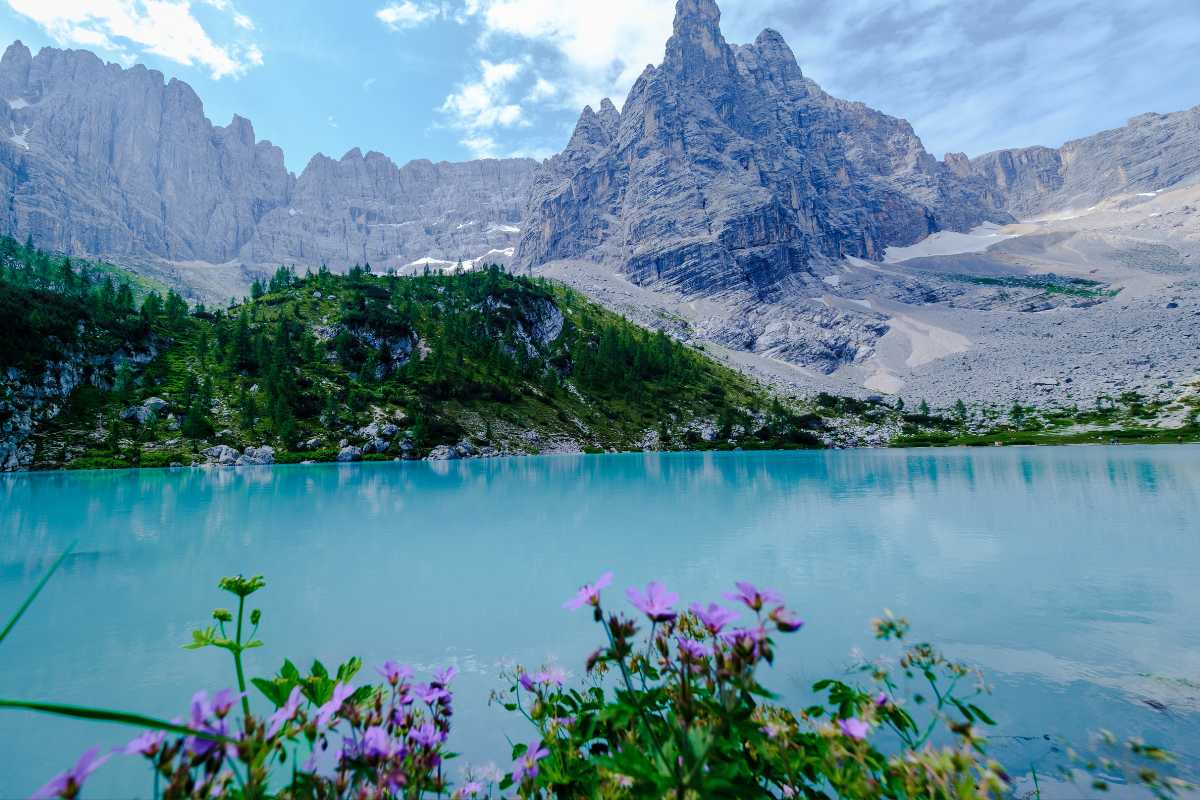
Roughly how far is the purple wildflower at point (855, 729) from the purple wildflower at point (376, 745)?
196 cm

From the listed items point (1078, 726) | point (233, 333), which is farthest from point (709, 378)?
point (1078, 726)

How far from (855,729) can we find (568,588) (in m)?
10.2

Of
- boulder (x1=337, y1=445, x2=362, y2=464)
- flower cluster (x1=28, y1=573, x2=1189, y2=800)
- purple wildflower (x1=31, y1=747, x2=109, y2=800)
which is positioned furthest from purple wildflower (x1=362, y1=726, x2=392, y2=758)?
boulder (x1=337, y1=445, x2=362, y2=464)

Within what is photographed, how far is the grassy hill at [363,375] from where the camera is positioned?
67.4 metres

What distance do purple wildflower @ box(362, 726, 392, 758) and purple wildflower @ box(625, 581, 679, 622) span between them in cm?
113

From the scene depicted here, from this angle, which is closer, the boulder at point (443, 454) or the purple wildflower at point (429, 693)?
the purple wildflower at point (429, 693)

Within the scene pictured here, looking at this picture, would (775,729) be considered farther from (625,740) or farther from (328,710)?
(328,710)

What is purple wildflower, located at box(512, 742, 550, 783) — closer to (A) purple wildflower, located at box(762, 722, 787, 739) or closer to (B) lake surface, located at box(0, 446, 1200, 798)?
(A) purple wildflower, located at box(762, 722, 787, 739)

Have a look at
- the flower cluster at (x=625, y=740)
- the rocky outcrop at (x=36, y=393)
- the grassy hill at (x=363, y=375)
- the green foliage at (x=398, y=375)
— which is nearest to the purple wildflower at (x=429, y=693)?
the flower cluster at (x=625, y=740)

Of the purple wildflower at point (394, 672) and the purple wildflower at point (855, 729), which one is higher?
the purple wildflower at point (394, 672)

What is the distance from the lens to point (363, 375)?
301 feet

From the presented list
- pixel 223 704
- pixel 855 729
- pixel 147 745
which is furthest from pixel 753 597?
pixel 147 745

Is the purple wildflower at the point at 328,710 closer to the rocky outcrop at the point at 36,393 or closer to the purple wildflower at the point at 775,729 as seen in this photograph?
the purple wildflower at the point at 775,729

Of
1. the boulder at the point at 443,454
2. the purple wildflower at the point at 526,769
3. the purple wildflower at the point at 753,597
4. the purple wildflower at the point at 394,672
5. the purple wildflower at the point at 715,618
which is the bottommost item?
the boulder at the point at 443,454
